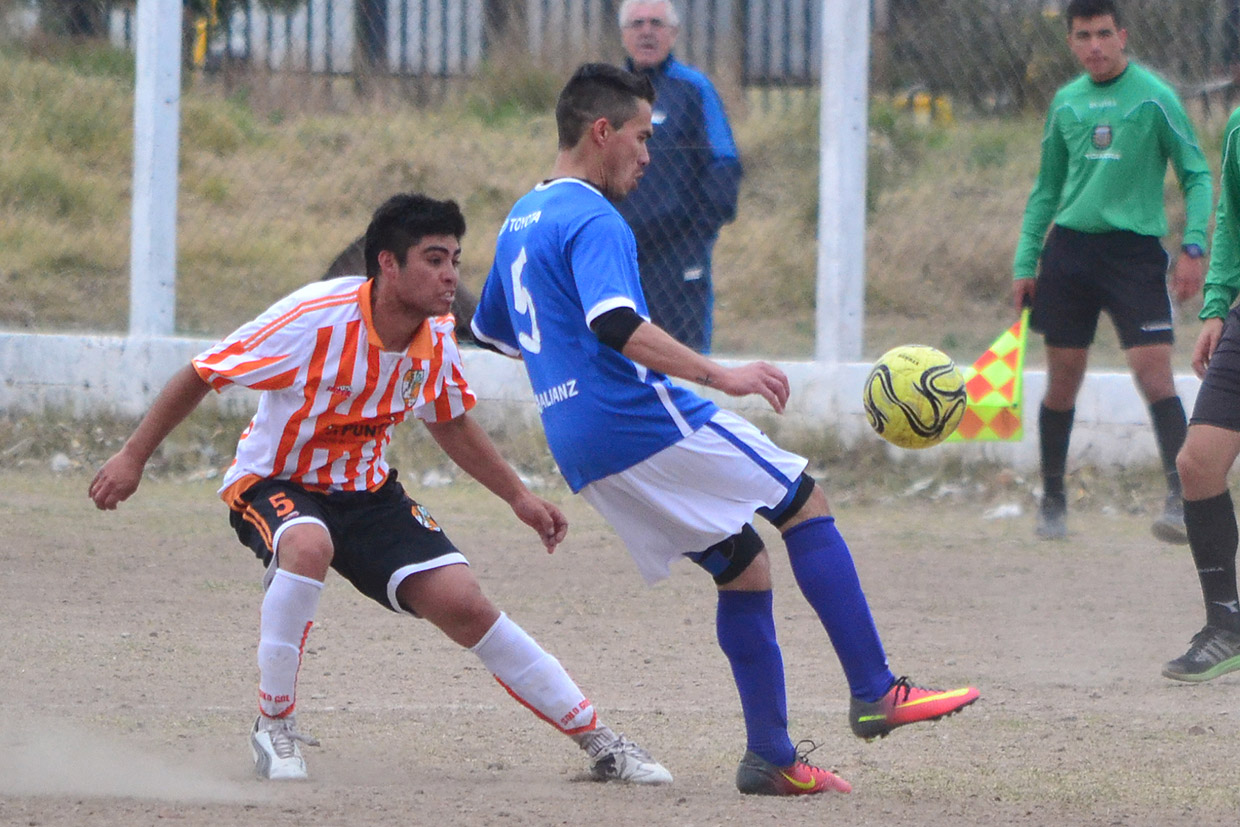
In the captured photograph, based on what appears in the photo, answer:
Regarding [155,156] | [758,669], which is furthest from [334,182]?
[758,669]

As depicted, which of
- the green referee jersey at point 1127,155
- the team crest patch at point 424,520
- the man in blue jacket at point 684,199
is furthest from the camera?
the man in blue jacket at point 684,199

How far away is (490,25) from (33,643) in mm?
4888

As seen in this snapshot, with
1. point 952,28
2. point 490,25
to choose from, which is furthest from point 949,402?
point 490,25

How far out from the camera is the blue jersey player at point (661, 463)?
375cm

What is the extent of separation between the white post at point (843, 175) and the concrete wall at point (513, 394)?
24cm

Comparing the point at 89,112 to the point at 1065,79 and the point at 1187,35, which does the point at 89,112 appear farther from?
the point at 1187,35

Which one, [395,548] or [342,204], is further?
[342,204]

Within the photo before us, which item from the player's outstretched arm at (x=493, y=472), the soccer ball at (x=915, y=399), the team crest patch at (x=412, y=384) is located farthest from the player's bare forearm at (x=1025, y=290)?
the team crest patch at (x=412, y=384)

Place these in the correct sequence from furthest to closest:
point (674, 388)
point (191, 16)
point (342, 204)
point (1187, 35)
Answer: point (342, 204)
point (191, 16)
point (1187, 35)
point (674, 388)

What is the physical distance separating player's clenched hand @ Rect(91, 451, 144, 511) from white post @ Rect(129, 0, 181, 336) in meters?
4.92

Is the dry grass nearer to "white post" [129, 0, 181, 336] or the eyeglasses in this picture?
"white post" [129, 0, 181, 336]

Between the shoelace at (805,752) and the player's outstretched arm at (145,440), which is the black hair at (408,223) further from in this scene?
the shoelace at (805,752)

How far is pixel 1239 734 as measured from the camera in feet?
14.1

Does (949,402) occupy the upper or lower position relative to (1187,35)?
lower
